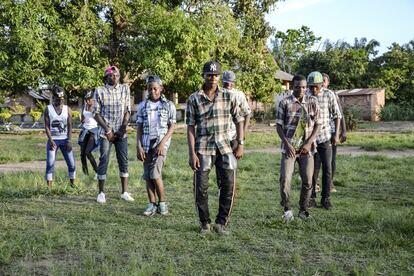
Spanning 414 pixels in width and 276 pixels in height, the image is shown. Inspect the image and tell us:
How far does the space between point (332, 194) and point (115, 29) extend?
1786 centimetres

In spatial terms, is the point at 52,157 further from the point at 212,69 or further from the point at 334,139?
the point at 334,139

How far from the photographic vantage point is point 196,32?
21.5 meters

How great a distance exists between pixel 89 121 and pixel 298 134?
197 inches

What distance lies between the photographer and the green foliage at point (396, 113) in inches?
1391

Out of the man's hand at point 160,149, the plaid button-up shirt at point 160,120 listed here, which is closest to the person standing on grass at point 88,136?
the plaid button-up shirt at point 160,120

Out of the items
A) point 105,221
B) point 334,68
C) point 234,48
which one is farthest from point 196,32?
point 334,68

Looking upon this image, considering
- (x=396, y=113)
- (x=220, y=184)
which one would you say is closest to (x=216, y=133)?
(x=220, y=184)

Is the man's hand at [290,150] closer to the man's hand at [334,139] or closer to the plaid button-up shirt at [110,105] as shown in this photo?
the man's hand at [334,139]

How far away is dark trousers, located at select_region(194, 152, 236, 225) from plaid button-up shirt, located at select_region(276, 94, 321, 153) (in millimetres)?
921

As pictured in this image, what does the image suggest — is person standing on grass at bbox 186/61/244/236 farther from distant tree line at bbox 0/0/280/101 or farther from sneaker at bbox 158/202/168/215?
distant tree line at bbox 0/0/280/101

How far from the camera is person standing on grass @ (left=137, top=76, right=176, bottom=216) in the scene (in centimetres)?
630

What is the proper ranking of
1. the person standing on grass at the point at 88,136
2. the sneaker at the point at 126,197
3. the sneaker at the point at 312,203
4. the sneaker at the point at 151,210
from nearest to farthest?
1. the sneaker at the point at 151,210
2. the sneaker at the point at 312,203
3. the sneaker at the point at 126,197
4. the person standing on grass at the point at 88,136

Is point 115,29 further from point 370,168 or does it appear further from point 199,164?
point 199,164

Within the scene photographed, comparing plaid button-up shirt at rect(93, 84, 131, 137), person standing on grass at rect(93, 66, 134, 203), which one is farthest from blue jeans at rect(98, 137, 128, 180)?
plaid button-up shirt at rect(93, 84, 131, 137)
